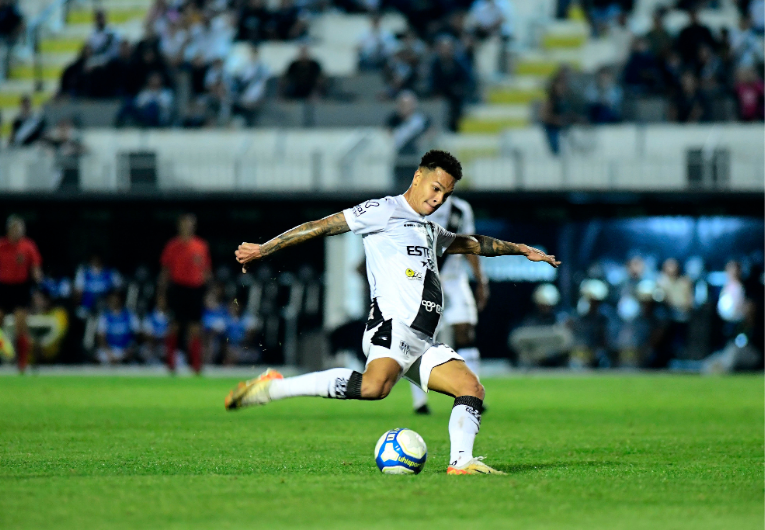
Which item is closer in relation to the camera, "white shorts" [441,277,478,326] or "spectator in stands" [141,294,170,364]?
"white shorts" [441,277,478,326]

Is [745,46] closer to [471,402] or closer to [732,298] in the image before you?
[732,298]

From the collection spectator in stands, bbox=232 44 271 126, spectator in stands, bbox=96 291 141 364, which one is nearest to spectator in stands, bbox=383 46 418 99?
spectator in stands, bbox=232 44 271 126

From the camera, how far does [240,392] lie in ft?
24.1

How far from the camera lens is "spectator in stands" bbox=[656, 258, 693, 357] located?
22.9m

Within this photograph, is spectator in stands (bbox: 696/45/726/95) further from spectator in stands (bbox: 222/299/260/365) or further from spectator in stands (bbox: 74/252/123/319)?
spectator in stands (bbox: 74/252/123/319)

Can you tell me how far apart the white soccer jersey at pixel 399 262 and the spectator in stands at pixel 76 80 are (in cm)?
2016

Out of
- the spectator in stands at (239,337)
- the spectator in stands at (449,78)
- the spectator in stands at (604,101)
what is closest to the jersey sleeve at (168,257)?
the spectator in stands at (239,337)

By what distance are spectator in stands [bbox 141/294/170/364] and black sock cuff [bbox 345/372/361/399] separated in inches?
664

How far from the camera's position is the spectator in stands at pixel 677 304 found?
22.9m

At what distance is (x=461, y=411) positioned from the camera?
7066mm

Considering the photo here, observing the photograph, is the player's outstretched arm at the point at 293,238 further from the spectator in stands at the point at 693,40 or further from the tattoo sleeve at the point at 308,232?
the spectator in stands at the point at 693,40

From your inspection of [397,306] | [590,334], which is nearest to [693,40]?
[590,334]

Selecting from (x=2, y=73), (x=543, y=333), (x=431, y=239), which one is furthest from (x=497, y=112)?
(x=431, y=239)

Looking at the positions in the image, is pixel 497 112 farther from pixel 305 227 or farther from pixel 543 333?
pixel 305 227
